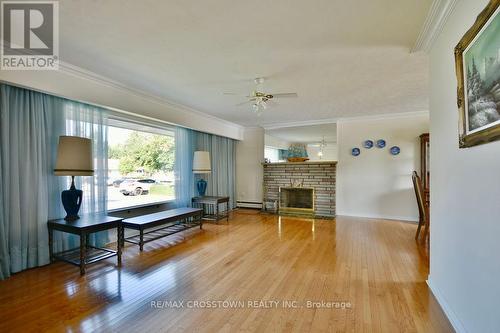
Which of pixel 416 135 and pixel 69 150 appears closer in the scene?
pixel 69 150

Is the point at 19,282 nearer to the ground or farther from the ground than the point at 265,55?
nearer to the ground

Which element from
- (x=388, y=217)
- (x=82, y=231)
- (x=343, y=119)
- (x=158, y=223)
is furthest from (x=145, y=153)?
(x=388, y=217)

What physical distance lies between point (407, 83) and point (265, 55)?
2264 millimetres

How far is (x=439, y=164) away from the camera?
2.04m

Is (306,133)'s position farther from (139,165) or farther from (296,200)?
(139,165)

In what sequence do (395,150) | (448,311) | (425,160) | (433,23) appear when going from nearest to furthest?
(448,311), (433,23), (425,160), (395,150)

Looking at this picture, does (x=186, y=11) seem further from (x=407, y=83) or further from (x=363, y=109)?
(x=363, y=109)

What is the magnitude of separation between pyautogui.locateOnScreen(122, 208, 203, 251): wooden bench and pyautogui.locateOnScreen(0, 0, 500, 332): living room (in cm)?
6

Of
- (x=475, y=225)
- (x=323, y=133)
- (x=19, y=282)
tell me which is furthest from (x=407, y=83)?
(x=19, y=282)

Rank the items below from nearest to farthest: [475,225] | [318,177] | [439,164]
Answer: [475,225], [439,164], [318,177]

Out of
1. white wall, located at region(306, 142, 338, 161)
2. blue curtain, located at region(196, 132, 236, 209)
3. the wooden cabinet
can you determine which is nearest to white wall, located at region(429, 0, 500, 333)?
the wooden cabinet

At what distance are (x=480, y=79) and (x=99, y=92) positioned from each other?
3877 mm

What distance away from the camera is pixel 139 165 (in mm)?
4324

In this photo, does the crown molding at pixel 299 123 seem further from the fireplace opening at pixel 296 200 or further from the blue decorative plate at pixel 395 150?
the fireplace opening at pixel 296 200
